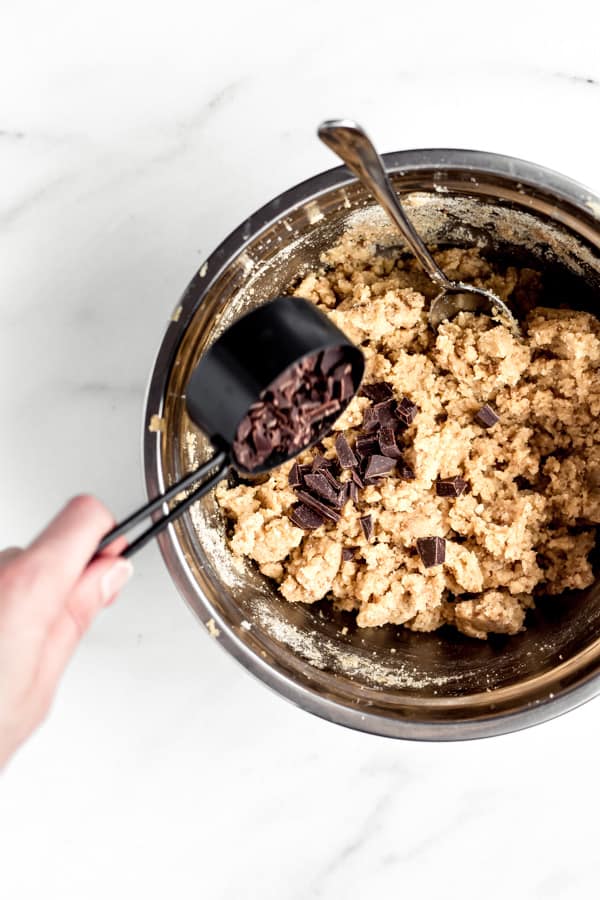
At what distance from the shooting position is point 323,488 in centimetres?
207

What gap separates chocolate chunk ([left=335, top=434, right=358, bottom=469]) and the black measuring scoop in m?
0.26

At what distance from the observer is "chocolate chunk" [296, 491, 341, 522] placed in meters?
2.09

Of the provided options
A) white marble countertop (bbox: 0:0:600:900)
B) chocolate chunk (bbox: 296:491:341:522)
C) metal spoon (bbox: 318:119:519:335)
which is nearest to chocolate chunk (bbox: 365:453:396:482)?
chocolate chunk (bbox: 296:491:341:522)

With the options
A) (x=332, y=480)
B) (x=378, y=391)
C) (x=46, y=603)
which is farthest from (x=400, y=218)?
(x=46, y=603)

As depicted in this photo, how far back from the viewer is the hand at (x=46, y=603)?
1.38 m

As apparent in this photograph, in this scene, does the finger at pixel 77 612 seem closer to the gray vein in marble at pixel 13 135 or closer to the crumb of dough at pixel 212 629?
the crumb of dough at pixel 212 629

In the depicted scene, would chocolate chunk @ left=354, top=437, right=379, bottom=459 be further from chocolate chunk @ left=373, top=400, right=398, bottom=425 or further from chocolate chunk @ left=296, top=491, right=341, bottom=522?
chocolate chunk @ left=296, top=491, right=341, bottom=522

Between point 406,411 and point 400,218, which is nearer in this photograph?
point 400,218

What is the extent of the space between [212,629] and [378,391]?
0.74m

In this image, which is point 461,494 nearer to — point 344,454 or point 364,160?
point 344,454

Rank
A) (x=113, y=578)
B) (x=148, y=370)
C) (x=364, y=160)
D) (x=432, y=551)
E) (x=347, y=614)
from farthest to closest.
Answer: (x=148, y=370)
(x=347, y=614)
(x=432, y=551)
(x=364, y=160)
(x=113, y=578)

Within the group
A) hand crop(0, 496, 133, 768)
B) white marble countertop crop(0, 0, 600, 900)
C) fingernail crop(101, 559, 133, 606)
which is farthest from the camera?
white marble countertop crop(0, 0, 600, 900)

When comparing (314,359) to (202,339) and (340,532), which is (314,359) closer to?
(202,339)

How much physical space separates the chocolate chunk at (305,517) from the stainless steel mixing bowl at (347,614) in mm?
200
